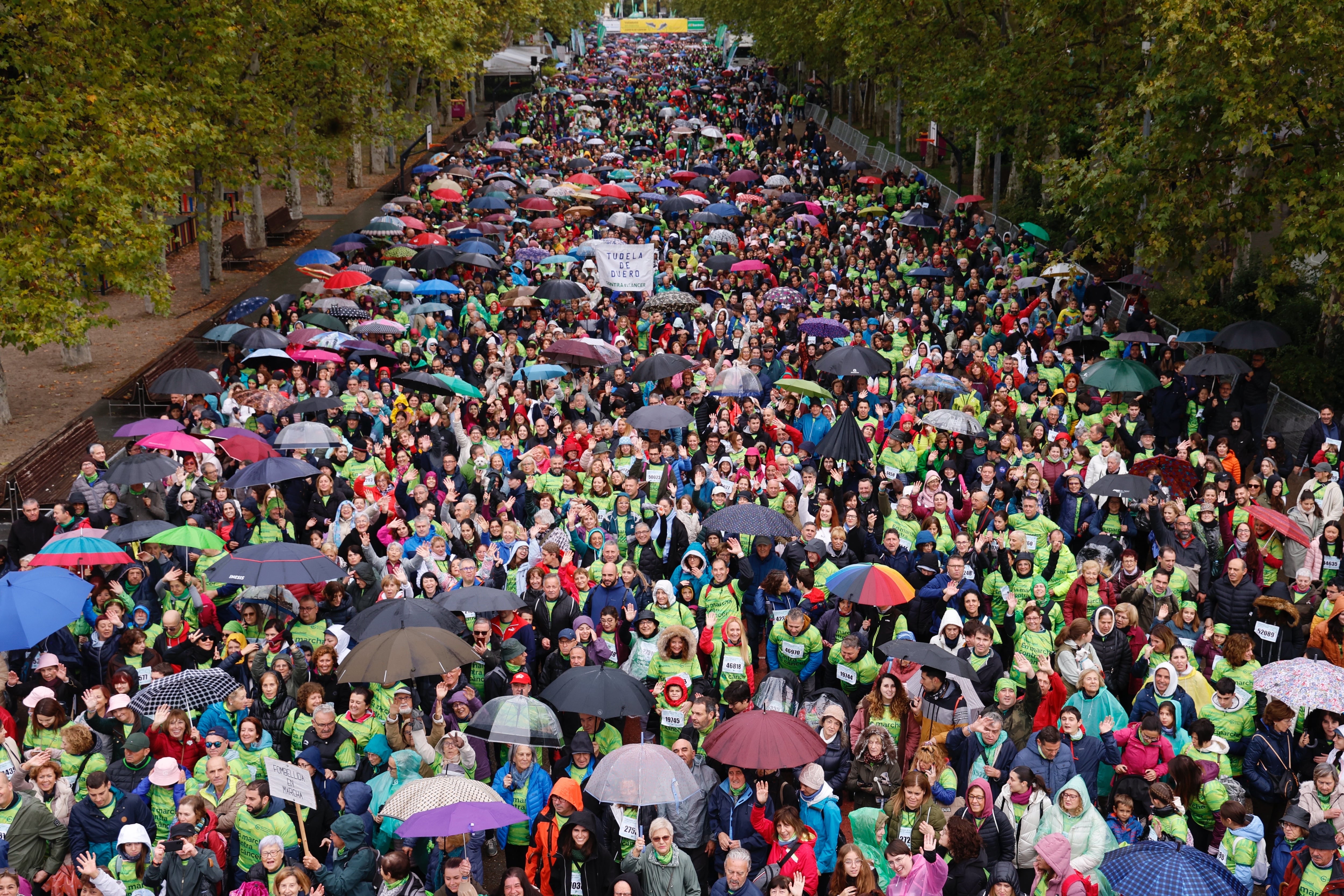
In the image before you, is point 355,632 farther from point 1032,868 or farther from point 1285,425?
point 1285,425

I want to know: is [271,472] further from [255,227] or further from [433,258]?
[255,227]

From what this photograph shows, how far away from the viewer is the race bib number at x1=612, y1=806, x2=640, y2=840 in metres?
7.89

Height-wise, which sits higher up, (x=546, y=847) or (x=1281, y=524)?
(x=1281, y=524)

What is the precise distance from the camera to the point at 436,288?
2227 centimetres

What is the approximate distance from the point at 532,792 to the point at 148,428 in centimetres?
814

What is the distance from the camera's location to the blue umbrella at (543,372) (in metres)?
17.0

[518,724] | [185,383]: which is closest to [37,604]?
[518,724]

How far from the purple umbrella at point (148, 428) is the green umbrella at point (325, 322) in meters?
5.50

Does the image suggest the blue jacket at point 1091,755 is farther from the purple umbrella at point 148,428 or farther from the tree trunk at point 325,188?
the tree trunk at point 325,188

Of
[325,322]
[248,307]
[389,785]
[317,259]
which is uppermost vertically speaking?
[389,785]

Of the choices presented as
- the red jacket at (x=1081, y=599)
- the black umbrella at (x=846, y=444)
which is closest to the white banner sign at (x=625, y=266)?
the black umbrella at (x=846, y=444)

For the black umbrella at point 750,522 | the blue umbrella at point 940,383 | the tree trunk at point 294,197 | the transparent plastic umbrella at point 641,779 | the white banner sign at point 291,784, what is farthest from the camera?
the tree trunk at point 294,197

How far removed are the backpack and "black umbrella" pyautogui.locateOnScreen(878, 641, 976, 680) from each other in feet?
6.00

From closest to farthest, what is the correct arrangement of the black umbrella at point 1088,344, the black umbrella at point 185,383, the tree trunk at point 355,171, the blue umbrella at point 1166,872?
the blue umbrella at point 1166,872 < the black umbrella at point 185,383 < the black umbrella at point 1088,344 < the tree trunk at point 355,171
